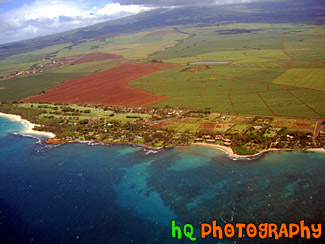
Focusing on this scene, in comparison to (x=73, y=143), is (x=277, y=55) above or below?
above

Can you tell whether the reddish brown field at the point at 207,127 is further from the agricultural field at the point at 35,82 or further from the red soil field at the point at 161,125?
the agricultural field at the point at 35,82

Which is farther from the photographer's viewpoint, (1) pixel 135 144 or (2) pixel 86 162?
(1) pixel 135 144

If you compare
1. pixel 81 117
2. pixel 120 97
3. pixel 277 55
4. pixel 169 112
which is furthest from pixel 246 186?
pixel 277 55

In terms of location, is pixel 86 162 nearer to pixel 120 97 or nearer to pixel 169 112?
pixel 169 112

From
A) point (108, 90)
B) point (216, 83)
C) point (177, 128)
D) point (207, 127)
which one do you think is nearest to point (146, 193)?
point (177, 128)

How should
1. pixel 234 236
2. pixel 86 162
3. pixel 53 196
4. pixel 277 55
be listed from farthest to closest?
pixel 277 55, pixel 86 162, pixel 53 196, pixel 234 236

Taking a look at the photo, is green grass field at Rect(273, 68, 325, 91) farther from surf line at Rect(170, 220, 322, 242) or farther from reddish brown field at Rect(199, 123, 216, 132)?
surf line at Rect(170, 220, 322, 242)

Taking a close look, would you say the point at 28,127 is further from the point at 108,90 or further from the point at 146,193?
the point at 146,193
